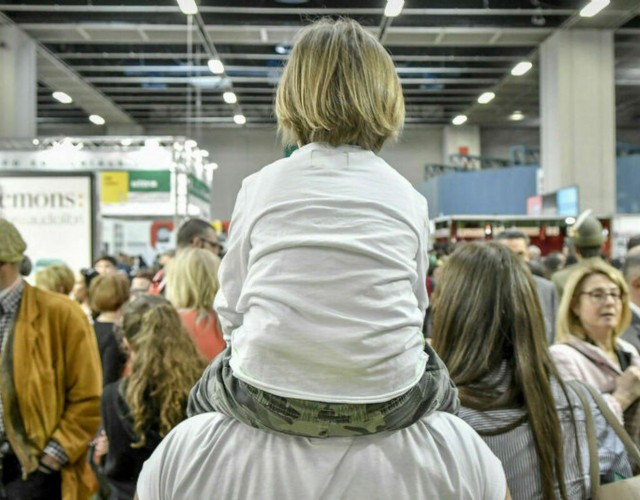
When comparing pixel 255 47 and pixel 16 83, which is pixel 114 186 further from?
pixel 255 47

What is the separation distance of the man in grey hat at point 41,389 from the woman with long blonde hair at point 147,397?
0.78ft

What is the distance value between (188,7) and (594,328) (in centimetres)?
1137

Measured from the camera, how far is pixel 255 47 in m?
15.7

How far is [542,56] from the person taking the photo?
15.2m

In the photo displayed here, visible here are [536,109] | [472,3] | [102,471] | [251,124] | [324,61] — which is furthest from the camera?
[251,124]

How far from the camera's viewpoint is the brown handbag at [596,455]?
165cm

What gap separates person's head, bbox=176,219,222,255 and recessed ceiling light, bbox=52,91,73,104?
1677 cm

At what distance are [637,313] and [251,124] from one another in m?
21.9

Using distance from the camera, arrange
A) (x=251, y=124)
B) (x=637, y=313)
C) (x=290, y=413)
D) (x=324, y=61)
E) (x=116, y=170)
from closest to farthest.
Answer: (x=290, y=413)
(x=324, y=61)
(x=637, y=313)
(x=116, y=170)
(x=251, y=124)

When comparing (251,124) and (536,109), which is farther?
(251,124)

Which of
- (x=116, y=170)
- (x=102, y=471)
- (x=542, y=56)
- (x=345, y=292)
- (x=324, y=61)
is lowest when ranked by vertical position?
(x=102, y=471)

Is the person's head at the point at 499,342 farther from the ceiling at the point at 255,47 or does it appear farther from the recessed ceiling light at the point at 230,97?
the recessed ceiling light at the point at 230,97

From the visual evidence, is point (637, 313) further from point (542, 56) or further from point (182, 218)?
point (542, 56)

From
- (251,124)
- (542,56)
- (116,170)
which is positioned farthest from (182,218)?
(251,124)
